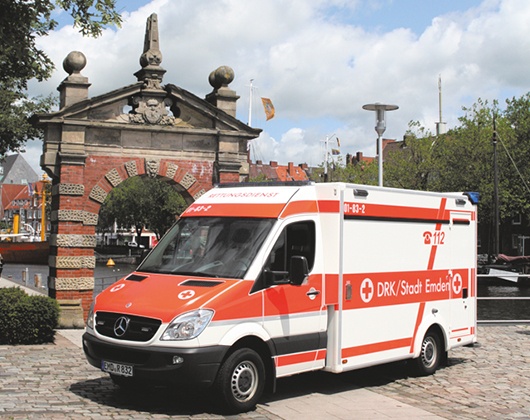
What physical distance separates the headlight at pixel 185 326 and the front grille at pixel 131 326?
0.52 ft

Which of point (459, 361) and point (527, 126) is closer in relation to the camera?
point (459, 361)

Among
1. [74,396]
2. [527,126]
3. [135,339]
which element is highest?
[527,126]

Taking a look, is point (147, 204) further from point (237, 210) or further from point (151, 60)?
point (237, 210)

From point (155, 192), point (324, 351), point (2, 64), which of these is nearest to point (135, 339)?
point (324, 351)

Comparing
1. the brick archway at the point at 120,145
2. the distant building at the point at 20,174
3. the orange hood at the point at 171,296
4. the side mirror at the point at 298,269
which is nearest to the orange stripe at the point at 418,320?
the side mirror at the point at 298,269

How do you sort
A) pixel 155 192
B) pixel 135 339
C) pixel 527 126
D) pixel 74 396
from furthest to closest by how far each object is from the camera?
pixel 155 192 → pixel 527 126 → pixel 74 396 → pixel 135 339

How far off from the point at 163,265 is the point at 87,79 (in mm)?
8736

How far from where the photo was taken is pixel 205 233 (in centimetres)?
959

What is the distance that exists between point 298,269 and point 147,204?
71.8m

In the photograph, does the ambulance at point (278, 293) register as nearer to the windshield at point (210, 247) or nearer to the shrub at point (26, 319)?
the windshield at point (210, 247)

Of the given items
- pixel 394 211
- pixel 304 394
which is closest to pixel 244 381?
pixel 304 394

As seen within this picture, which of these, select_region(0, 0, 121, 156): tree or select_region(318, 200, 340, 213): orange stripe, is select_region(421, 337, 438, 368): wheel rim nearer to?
select_region(318, 200, 340, 213): orange stripe

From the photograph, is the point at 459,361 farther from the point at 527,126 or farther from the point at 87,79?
the point at 527,126

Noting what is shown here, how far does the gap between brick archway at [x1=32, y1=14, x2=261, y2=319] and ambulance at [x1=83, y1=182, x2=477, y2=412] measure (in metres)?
7.19
